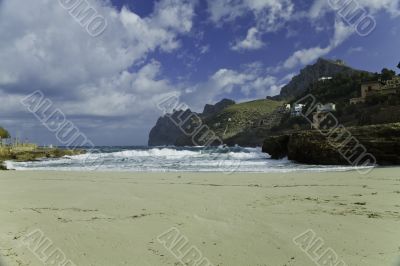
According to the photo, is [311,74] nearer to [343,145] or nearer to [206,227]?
[343,145]

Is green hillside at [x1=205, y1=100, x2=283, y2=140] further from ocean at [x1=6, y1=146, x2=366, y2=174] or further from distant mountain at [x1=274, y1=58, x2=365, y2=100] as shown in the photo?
ocean at [x1=6, y1=146, x2=366, y2=174]

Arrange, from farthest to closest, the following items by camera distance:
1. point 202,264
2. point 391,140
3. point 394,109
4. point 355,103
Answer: point 355,103, point 394,109, point 391,140, point 202,264

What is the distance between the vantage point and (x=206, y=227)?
5.65 metres

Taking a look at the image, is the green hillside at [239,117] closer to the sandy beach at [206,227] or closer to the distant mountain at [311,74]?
the distant mountain at [311,74]

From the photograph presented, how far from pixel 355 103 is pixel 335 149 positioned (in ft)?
163

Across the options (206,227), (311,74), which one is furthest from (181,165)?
(311,74)

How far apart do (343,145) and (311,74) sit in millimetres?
149398

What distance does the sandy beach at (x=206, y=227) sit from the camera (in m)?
4.27

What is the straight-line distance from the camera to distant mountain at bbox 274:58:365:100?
144 meters

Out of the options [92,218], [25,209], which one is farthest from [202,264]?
[25,209]

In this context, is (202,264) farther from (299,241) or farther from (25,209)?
(25,209)

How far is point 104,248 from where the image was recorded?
15.2 ft

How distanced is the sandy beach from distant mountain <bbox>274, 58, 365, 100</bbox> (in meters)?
136

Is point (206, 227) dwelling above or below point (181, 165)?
below
